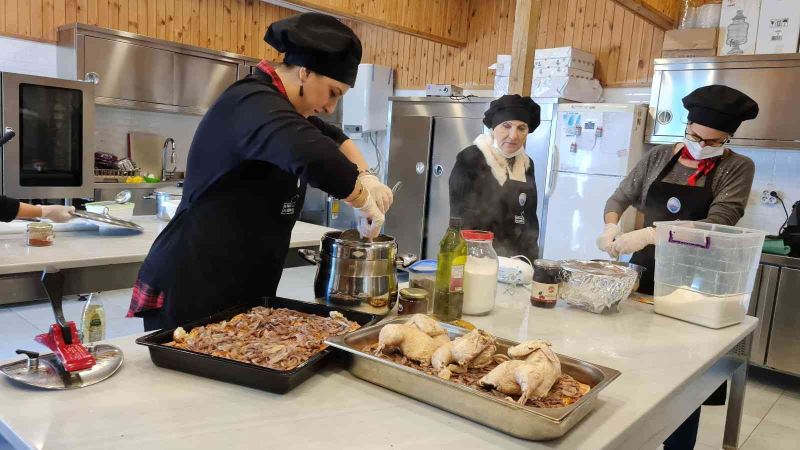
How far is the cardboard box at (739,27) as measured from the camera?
3998 mm

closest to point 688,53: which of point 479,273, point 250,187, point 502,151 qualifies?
point 502,151

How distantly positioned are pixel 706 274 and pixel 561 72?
10.7 feet

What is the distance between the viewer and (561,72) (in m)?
4.71

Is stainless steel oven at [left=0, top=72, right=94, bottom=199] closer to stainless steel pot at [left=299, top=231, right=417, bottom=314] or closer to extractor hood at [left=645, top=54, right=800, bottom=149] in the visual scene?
stainless steel pot at [left=299, top=231, right=417, bottom=314]

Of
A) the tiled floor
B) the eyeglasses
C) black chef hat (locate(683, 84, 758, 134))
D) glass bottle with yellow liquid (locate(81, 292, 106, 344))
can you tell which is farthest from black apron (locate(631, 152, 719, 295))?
glass bottle with yellow liquid (locate(81, 292, 106, 344))

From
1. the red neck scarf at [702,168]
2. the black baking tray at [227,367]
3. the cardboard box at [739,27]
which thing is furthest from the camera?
the cardboard box at [739,27]

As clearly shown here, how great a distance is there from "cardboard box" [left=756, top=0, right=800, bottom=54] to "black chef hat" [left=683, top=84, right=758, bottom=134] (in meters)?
1.90

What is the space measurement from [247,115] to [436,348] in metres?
0.64

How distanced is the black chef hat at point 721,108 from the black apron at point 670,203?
0.73 ft

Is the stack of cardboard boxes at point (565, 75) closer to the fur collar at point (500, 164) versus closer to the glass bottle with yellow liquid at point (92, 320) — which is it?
the fur collar at point (500, 164)

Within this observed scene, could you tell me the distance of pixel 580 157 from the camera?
4363 millimetres

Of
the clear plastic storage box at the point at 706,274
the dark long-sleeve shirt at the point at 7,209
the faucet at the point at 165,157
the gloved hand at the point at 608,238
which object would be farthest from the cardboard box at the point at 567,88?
the dark long-sleeve shirt at the point at 7,209

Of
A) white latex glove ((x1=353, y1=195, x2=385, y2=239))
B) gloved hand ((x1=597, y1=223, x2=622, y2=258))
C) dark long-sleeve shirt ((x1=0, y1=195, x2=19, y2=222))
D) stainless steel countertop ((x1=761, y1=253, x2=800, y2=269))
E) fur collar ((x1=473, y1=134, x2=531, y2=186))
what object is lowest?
stainless steel countertop ((x1=761, y1=253, x2=800, y2=269))

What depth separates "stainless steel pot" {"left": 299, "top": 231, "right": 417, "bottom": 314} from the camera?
1502mm
